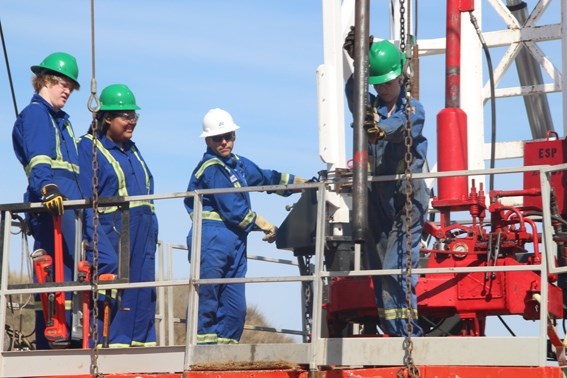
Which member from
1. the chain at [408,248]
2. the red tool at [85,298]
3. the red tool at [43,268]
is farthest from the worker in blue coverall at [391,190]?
the red tool at [43,268]

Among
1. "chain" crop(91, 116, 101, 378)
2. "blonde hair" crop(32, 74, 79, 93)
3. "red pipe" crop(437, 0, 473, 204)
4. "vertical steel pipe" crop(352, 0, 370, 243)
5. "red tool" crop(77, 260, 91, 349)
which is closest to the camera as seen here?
"vertical steel pipe" crop(352, 0, 370, 243)

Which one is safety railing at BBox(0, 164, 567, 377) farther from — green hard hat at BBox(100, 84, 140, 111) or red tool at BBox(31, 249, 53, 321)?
green hard hat at BBox(100, 84, 140, 111)

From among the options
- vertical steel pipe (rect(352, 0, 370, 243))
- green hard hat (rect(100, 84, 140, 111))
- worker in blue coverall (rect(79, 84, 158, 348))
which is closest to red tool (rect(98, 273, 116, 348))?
worker in blue coverall (rect(79, 84, 158, 348))

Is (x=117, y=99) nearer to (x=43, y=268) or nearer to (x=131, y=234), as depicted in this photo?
(x=131, y=234)

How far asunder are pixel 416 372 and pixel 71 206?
2.99 m

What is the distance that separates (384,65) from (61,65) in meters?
2.62

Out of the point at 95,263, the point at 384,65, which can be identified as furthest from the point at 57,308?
the point at 384,65

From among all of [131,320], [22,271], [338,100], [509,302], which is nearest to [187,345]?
[131,320]

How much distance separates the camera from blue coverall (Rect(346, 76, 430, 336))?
9.77 metres

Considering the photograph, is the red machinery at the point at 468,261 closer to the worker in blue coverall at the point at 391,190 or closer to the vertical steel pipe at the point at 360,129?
the worker in blue coverall at the point at 391,190

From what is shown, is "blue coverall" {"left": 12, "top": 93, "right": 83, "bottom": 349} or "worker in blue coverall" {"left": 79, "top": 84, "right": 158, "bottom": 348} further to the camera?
"worker in blue coverall" {"left": 79, "top": 84, "right": 158, "bottom": 348}

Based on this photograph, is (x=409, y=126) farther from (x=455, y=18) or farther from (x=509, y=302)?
(x=455, y=18)

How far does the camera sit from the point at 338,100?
12766 mm

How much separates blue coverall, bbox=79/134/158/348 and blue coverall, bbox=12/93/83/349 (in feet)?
0.60
